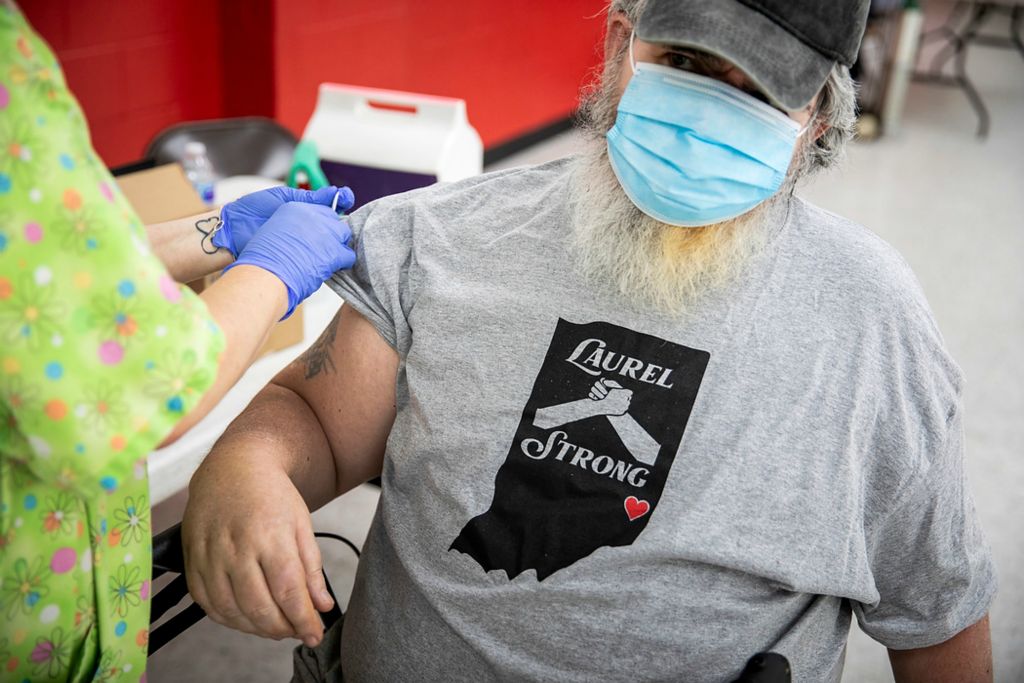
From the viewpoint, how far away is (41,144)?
0.70 m

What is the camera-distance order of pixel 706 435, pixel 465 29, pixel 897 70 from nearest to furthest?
pixel 706 435, pixel 465 29, pixel 897 70

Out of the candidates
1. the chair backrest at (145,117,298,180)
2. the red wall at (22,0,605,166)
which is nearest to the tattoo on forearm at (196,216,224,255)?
the chair backrest at (145,117,298,180)

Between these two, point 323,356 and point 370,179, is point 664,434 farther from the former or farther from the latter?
point 370,179

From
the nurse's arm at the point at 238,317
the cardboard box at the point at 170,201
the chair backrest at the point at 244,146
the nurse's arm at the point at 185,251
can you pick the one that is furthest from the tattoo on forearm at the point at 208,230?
the chair backrest at the point at 244,146

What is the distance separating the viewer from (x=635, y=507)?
3.86ft

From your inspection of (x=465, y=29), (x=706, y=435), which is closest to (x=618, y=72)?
(x=706, y=435)

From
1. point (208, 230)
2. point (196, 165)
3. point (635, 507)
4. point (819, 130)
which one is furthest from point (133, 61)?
point (635, 507)

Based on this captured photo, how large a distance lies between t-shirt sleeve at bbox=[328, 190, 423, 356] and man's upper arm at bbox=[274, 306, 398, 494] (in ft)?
0.11

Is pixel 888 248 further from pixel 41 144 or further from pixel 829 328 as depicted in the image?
pixel 41 144

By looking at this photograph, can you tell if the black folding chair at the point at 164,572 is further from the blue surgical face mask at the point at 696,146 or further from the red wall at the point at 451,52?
the red wall at the point at 451,52

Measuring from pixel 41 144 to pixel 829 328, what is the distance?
93 cm

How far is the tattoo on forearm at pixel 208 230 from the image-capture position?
1.24 metres

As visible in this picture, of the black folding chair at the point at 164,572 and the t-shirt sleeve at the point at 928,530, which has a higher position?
the t-shirt sleeve at the point at 928,530

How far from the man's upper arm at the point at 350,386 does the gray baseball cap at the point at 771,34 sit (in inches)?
22.1
